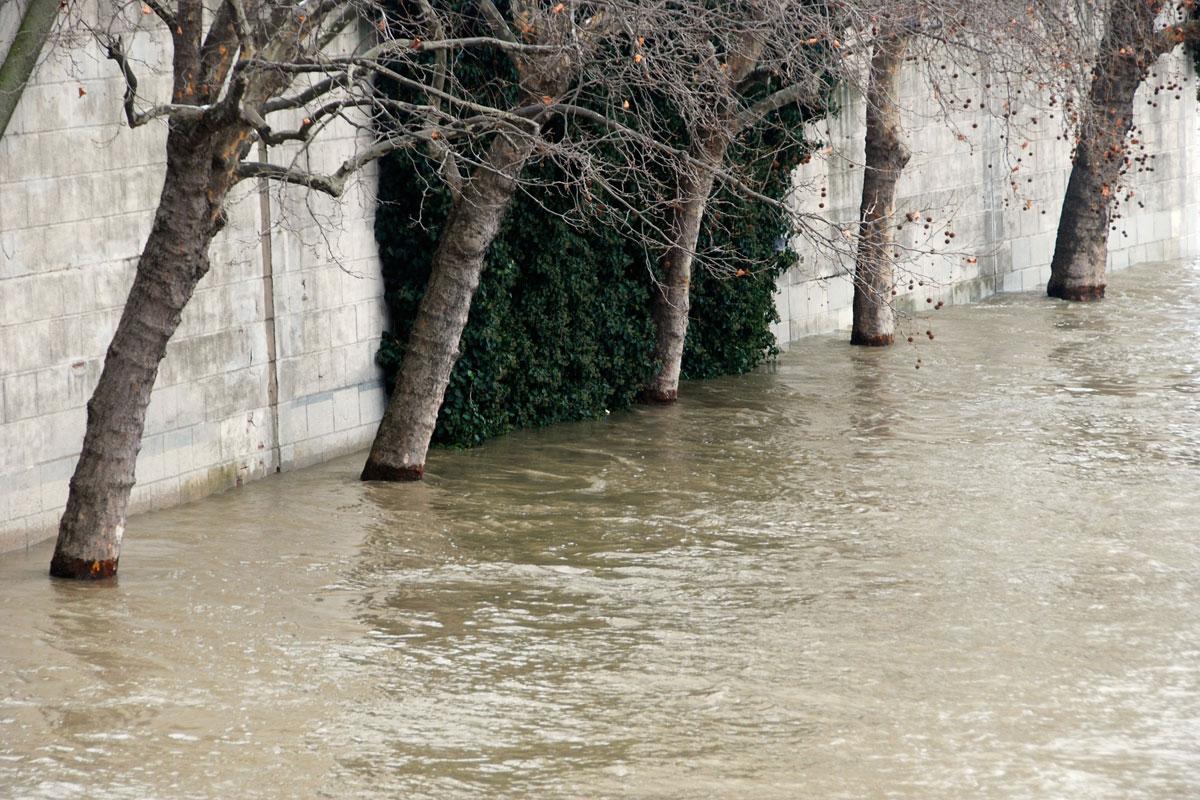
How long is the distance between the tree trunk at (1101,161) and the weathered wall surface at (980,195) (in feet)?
2.02

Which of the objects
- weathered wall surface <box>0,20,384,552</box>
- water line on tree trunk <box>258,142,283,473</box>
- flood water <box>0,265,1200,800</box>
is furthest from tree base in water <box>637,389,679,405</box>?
water line on tree trunk <box>258,142,283,473</box>

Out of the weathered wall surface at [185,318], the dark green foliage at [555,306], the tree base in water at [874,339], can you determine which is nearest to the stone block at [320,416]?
the weathered wall surface at [185,318]

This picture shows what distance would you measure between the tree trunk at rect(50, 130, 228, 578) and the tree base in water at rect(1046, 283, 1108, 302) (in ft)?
49.5

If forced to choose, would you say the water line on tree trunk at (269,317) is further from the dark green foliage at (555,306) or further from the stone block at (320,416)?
the dark green foliage at (555,306)

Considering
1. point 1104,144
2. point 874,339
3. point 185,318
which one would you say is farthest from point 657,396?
point 1104,144

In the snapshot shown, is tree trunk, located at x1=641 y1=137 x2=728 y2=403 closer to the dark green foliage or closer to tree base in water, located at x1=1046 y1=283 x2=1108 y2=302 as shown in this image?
the dark green foliage

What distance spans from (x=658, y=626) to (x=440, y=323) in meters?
4.04

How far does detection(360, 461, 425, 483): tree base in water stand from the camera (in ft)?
41.3

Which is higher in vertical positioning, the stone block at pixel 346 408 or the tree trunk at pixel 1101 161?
the tree trunk at pixel 1101 161

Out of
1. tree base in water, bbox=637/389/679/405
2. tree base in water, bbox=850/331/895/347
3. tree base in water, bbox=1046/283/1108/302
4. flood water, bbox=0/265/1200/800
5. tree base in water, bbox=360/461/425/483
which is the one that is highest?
tree base in water, bbox=1046/283/1108/302

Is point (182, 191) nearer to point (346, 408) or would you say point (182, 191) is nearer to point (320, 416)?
point (320, 416)

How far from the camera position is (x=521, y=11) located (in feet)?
39.4

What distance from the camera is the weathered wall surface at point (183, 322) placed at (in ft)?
34.6

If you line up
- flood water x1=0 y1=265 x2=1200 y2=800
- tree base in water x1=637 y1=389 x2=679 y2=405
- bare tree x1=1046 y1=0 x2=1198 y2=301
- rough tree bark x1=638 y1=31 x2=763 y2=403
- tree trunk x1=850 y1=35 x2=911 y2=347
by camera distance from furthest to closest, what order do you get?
bare tree x1=1046 y1=0 x2=1198 y2=301, tree trunk x1=850 y1=35 x2=911 y2=347, tree base in water x1=637 y1=389 x2=679 y2=405, rough tree bark x1=638 y1=31 x2=763 y2=403, flood water x1=0 y1=265 x2=1200 y2=800
